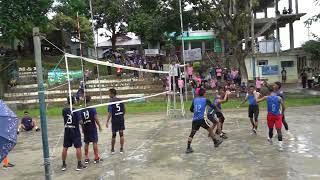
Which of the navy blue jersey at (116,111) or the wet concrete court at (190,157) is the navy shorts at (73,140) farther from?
the navy blue jersey at (116,111)

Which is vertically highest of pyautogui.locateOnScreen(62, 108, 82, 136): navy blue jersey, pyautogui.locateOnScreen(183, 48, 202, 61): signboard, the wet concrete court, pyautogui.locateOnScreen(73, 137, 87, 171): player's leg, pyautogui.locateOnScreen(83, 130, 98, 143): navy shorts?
pyautogui.locateOnScreen(183, 48, 202, 61): signboard

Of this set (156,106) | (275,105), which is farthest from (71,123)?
(156,106)

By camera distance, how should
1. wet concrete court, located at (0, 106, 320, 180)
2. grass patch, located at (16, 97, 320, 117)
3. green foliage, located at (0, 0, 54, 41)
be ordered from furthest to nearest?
green foliage, located at (0, 0, 54, 41) → grass patch, located at (16, 97, 320, 117) → wet concrete court, located at (0, 106, 320, 180)

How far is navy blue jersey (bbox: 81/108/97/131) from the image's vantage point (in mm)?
11211

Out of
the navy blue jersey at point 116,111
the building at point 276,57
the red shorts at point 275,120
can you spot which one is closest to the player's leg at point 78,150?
the navy blue jersey at point 116,111

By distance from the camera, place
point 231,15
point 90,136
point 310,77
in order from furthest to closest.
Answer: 1. point 310,77
2. point 231,15
3. point 90,136

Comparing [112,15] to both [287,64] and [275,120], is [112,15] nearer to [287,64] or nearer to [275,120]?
[287,64]

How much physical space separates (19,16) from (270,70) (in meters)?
20.4

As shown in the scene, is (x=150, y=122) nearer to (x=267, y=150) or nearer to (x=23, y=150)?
(x=23, y=150)

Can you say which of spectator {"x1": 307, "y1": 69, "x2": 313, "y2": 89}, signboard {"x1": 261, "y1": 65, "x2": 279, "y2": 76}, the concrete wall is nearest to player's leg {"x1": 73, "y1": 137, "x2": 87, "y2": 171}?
spectator {"x1": 307, "y1": 69, "x2": 313, "y2": 89}

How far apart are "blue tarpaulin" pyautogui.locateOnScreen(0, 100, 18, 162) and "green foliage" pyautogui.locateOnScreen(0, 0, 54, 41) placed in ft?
87.8

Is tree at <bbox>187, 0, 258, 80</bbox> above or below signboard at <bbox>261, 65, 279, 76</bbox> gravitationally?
above

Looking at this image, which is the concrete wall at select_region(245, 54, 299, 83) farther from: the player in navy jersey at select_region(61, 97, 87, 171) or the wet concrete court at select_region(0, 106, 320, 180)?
the player in navy jersey at select_region(61, 97, 87, 171)

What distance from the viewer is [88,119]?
11.2m
